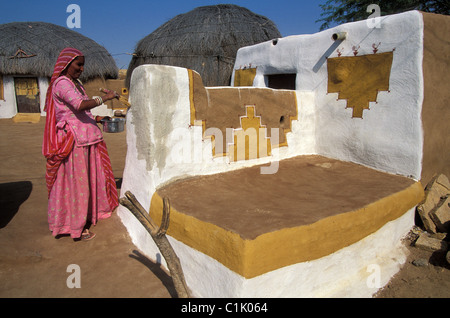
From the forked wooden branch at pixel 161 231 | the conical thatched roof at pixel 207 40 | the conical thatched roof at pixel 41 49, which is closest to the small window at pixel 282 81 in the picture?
the forked wooden branch at pixel 161 231

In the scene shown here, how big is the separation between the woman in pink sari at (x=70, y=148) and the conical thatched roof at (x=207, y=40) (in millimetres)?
7503

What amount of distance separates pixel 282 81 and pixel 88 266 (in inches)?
164

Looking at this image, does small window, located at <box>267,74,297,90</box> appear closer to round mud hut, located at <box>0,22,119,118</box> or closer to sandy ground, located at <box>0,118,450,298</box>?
sandy ground, located at <box>0,118,450,298</box>

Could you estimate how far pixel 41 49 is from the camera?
12.8m

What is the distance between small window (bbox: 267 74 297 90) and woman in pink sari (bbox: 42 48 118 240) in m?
3.13

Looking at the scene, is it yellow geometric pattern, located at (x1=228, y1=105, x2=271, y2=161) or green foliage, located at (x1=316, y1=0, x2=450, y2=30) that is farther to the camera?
green foliage, located at (x1=316, y1=0, x2=450, y2=30)

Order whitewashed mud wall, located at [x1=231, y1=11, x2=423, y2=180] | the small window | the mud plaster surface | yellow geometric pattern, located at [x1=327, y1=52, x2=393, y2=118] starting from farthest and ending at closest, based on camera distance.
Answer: the small window, yellow geometric pattern, located at [x1=327, y1=52, x2=393, y2=118], whitewashed mud wall, located at [x1=231, y1=11, x2=423, y2=180], the mud plaster surface

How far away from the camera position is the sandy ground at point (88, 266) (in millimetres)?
2389

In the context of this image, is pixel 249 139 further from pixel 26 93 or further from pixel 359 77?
pixel 26 93

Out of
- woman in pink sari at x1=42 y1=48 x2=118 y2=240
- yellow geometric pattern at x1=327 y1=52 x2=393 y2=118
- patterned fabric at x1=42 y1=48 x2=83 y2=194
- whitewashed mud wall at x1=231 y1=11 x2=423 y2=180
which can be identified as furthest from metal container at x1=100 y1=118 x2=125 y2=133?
yellow geometric pattern at x1=327 y1=52 x2=393 y2=118

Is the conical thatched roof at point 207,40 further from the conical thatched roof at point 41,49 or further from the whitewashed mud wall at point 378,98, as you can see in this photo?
the whitewashed mud wall at point 378,98

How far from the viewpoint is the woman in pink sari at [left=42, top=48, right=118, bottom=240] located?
9.57 feet

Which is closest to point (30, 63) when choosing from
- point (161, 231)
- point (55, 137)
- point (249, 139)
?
point (55, 137)

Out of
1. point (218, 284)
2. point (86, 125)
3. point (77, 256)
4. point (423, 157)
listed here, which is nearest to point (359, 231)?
point (218, 284)
